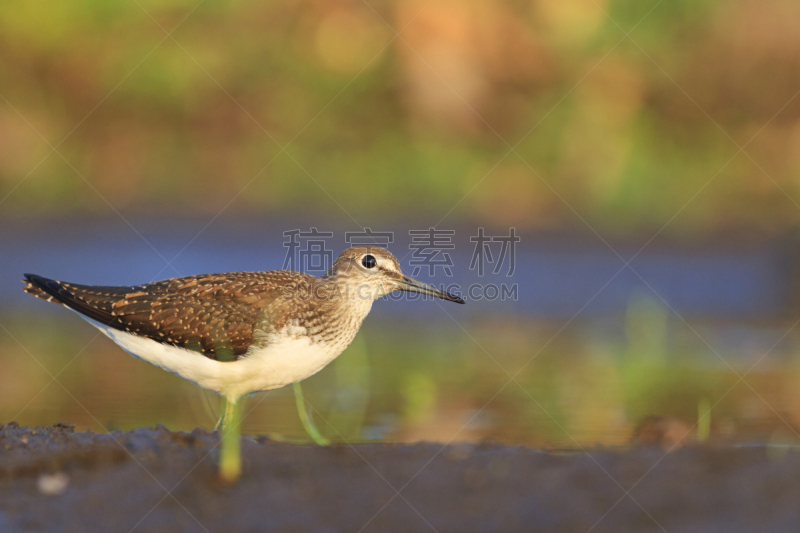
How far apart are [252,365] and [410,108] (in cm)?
894

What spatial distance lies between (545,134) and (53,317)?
7.61m

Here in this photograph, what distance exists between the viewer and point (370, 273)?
24.6ft

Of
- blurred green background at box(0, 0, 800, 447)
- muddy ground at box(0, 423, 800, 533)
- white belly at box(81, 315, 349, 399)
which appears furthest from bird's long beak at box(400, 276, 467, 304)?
blurred green background at box(0, 0, 800, 447)

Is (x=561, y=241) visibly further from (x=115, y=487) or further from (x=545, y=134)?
(x=115, y=487)

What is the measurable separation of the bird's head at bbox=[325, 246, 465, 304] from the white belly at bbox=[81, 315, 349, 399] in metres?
0.81

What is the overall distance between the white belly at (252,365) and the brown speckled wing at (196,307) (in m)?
0.10

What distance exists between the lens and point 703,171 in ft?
46.3

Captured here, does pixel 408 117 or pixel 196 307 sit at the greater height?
pixel 408 117

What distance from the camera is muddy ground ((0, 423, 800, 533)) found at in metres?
4.12

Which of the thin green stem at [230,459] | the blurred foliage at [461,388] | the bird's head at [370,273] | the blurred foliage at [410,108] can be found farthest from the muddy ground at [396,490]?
the blurred foliage at [410,108]

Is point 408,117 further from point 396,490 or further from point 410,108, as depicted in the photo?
point 396,490

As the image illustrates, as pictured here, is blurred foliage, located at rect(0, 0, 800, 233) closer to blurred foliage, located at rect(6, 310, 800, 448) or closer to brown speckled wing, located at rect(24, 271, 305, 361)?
blurred foliage, located at rect(6, 310, 800, 448)

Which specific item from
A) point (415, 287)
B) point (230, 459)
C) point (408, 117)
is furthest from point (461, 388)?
point (408, 117)

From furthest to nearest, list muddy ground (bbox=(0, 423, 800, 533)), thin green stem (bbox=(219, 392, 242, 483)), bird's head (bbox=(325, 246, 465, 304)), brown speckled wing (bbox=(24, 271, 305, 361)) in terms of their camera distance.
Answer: bird's head (bbox=(325, 246, 465, 304)) < brown speckled wing (bbox=(24, 271, 305, 361)) < thin green stem (bbox=(219, 392, 242, 483)) < muddy ground (bbox=(0, 423, 800, 533))
